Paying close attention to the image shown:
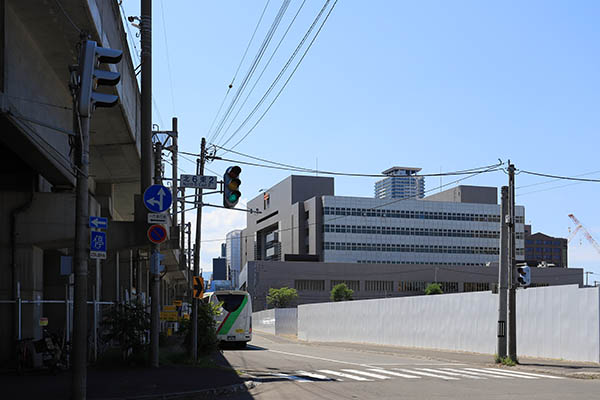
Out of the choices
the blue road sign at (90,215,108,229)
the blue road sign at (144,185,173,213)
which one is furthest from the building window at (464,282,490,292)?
the blue road sign at (90,215,108,229)

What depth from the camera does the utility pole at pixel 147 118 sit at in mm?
18781

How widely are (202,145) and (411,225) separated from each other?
104917 millimetres

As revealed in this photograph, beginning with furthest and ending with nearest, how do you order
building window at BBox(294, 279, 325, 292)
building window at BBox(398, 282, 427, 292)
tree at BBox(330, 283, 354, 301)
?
building window at BBox(398, 282, 427, 292)
building window at BBox(294, 279, 325, 292)
tree at BBox(330, 283, 354, 301)

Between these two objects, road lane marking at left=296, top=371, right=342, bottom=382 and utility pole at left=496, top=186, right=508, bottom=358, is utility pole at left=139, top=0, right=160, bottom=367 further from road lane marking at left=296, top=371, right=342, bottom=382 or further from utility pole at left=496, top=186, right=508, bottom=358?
utility pole at left=496, top=186, right=508, bottom=358

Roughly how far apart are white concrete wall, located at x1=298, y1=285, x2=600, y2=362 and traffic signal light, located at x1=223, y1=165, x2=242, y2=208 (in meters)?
12.1

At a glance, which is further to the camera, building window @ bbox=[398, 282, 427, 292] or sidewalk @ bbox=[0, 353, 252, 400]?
building window @ bbox=[398, 282, 427, 292]

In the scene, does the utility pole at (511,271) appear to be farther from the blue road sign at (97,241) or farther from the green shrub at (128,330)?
the blue road sign at (97,241)

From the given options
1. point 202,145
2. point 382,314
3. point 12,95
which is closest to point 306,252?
point 382,314

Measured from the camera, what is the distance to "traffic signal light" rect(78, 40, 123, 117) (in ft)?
36.1

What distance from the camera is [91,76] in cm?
1100

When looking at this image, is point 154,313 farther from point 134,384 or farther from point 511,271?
point 511,271

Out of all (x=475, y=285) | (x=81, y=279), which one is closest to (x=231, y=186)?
(x=81, y=279)

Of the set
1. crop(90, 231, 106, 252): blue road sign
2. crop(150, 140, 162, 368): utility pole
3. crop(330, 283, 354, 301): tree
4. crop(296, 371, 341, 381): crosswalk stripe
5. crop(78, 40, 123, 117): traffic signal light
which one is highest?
crop(78, 40, 123, 117): traffic signal light

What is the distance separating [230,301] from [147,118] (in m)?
23.7
